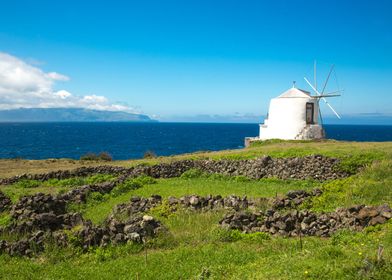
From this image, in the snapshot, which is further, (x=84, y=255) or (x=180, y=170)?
(x=180, y=170)

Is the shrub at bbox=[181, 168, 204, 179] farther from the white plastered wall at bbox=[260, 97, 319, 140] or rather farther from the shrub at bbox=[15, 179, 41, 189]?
the white plastered wall at bbox=[260, 97, 319, 140]

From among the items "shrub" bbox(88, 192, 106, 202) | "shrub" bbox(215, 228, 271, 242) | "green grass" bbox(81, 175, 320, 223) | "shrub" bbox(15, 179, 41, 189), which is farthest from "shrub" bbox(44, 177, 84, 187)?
"shrub" bbox(215, 228, 271, 242)

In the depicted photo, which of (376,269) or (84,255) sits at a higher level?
(376,269)

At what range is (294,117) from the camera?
57.8m

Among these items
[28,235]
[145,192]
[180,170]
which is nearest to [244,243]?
[28,235]

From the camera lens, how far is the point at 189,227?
1730cm

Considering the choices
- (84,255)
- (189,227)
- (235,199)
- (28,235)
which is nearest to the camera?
(84,255)

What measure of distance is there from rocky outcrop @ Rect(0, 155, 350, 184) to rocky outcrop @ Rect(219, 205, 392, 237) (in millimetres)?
15394

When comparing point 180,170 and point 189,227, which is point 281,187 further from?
point 189,227

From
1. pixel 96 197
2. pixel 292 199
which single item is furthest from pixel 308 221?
pixel 96 197

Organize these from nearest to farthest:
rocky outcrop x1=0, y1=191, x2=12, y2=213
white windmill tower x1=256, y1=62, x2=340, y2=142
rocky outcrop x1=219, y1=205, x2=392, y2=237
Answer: rocky outcrop x1=219, y1=205, x2=392, y2=237 → rocky outcrop x1=0, y1=191, x2=12, y2=213 → white windmill tower x1=256, y1=62, x2=340, y2=142

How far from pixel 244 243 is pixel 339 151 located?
24.5 metres

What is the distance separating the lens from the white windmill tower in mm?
57562

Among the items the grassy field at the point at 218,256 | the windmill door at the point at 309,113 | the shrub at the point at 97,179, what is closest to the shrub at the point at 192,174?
the shrub at the point at 97,179
